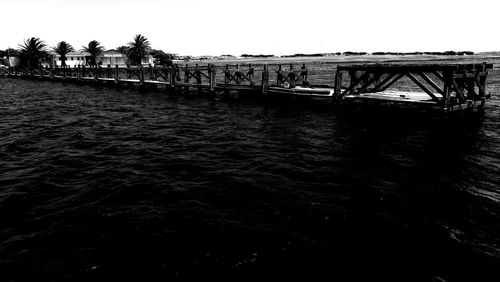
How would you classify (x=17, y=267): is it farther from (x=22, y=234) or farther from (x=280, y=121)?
(x=280, y=121)

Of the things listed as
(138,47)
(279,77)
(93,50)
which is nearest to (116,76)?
(279,77)

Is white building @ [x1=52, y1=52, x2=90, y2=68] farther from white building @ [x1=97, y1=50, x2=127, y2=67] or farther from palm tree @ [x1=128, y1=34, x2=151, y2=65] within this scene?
palm tree @ [x1=128, y1=34, x2=151, y2=65]

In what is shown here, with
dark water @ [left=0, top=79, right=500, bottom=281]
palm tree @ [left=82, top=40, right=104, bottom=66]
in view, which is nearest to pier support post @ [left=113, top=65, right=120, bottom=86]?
dark water @ [left=0, top=79, right=500, bottom=281]

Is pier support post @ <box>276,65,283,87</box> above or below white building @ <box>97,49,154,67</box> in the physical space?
below

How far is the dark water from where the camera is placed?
17.8 feet

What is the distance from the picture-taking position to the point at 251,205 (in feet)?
24.5

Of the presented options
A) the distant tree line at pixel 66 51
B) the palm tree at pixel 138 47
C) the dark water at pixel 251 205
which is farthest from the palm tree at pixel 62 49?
the dark water at pixel 251 205

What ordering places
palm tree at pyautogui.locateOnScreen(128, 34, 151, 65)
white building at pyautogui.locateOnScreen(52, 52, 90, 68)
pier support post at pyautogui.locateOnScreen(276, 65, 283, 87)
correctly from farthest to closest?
1. white building at pyautogui.locateOnScreen(52, 52, 90, 68)
2. palm tree at pyautogui.locateOnScreen(128, 34, 151, 65)
3. pier support post at pyautogui.locateOnScreen(276, 65, 283, 87)

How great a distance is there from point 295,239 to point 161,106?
19.9 meters

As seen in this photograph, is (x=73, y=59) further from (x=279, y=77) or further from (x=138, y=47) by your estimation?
(x=279, y=77)

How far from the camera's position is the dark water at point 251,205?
5426 mm

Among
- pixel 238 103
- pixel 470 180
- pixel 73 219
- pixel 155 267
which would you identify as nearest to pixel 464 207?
pixel 470 180

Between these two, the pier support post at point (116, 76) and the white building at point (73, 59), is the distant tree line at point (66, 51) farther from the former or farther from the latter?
the pier support post at point (116, 76)

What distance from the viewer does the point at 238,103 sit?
24766mm
